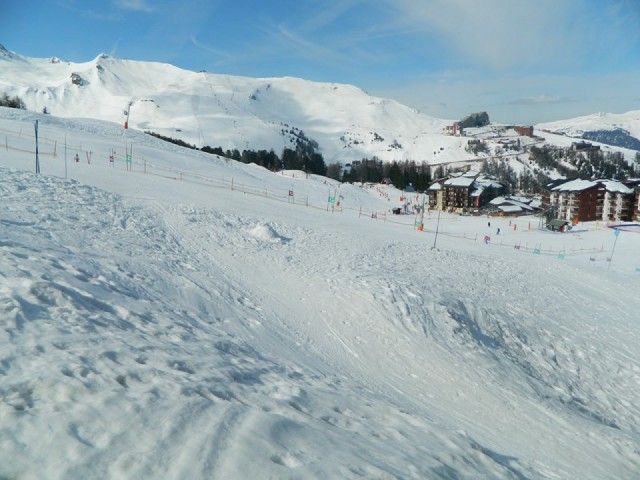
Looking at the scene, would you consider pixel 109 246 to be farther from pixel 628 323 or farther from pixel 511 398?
pixel 628 323

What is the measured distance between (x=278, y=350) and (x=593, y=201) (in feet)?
293

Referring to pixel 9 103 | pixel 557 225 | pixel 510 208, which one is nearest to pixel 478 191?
pixel 510 208

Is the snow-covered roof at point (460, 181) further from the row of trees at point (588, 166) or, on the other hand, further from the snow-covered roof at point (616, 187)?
the row of trees at point (588, 166)

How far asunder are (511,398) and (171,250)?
13.2 metres

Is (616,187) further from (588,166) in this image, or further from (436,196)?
(588,166)

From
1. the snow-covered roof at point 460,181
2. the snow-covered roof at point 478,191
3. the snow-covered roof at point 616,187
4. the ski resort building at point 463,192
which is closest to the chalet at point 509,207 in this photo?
the snow-covered roof at point 478,191

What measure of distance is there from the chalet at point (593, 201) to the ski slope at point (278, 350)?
5715 cm

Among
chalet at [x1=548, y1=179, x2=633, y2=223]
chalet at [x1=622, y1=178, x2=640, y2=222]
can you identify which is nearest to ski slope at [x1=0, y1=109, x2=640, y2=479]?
chalet at [x1=548, y1=179, x2=633, y2=223]

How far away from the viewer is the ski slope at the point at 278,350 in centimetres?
480

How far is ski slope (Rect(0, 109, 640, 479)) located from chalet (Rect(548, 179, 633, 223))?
57148 millimetres

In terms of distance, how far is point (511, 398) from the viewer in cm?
1288

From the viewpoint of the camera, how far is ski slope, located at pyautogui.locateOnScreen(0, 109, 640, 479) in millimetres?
4801

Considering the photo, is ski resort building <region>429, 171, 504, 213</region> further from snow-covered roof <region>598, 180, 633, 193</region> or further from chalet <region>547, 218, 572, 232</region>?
chalet <region>547, 218, 572, 232</region>

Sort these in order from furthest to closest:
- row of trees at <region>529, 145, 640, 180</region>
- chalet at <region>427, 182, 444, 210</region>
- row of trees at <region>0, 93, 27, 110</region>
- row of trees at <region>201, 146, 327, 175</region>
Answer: row of trees at <region>529, 145, 640, 180</region> < row of trees at <region>201, 146, 327, 175</region> < chalet at <region>427, 182, 444, 210</region> < row of trees at <region>0, 93, 27, 110</region>
